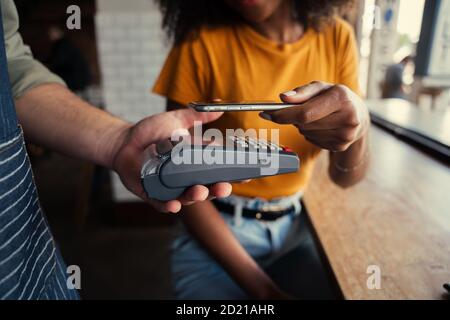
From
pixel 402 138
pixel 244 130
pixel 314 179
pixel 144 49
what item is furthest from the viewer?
pixel 402 138

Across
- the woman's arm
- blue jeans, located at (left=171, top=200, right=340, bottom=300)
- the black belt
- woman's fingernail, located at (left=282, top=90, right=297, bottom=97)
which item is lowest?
blue jeans, located at (left=171, top=200, right=340, bottom=300)

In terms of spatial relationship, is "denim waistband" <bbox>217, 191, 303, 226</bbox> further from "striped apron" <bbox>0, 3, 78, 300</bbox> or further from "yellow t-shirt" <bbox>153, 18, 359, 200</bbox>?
"striped apron" <bbox>0, 3, 78, 300</bbox>

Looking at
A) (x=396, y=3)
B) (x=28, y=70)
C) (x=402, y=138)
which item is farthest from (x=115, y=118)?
(x=402, y=138)

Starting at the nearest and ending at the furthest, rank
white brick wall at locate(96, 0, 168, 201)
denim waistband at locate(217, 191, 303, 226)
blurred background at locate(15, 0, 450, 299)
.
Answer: blurred background at locate(15, 0, 450, 299), white brick wall at locate(96, 0, 168, 201), denim waistband at locate(217, 191, 303, 226)

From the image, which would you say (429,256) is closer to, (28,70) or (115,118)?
(115,118)

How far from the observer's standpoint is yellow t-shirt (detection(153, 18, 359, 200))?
407mm

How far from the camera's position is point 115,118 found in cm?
57

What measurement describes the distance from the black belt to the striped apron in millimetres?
376

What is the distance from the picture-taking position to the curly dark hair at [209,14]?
1.56 ft

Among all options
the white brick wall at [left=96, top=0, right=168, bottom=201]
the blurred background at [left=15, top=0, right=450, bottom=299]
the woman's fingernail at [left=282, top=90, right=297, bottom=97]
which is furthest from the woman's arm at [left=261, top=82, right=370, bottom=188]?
the white brick wall at [left=96, top=0, right=168, bottom=201]

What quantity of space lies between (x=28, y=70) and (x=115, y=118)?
0.13 metres

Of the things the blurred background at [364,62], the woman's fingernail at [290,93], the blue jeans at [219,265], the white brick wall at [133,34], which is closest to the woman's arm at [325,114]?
the woman's fingernail at [290,93]

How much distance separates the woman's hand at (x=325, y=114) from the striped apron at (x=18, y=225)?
0.24 meters

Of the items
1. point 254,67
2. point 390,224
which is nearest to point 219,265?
point 390,224
